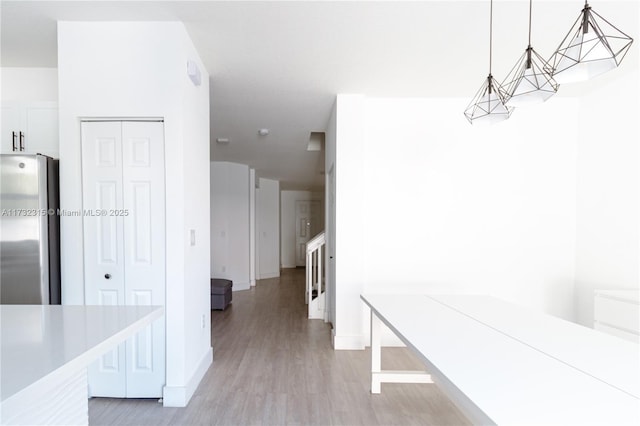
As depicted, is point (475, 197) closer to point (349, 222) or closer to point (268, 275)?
point (349, 222)

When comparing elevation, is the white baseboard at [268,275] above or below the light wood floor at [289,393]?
below

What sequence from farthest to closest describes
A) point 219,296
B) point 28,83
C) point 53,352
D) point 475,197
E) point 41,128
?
point 219,296, point 475,197, point 28,83, point 41,128, point 53,352

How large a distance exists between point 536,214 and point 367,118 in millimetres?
2228

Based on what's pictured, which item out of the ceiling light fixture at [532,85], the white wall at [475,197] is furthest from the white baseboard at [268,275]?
the ceiling light fixture at [532,85]

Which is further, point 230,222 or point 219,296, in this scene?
point 230,222

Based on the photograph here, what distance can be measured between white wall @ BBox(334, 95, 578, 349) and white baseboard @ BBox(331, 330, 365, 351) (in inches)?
30.2

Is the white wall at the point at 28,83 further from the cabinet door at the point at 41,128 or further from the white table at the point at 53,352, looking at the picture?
the white table at the point at 53,352

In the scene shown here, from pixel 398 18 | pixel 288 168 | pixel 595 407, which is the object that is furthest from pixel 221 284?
pixel 595 407

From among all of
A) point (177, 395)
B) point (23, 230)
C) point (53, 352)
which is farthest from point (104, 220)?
point (53, 352)

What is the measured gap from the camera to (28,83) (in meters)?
2.76

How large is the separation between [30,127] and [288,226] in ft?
25.7

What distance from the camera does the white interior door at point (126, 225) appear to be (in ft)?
7.32

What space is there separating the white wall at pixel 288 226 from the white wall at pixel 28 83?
24.3ft

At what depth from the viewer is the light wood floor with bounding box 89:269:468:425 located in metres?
2.10
